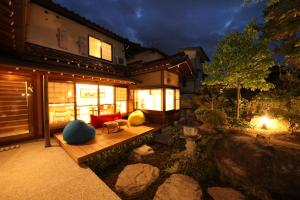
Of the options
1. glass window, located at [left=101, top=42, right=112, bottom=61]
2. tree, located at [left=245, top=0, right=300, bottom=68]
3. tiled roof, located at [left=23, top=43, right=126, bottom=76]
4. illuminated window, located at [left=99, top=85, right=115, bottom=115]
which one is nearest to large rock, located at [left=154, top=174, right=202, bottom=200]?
illuminated window, located at [left=99, top=85, right=115, bottom=115]

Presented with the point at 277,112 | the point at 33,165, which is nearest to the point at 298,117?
the point at 277,112

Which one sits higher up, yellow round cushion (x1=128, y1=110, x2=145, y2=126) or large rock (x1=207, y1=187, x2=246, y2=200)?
yellow round cushion (x1=128, y1=110, x2=145, y2=126)

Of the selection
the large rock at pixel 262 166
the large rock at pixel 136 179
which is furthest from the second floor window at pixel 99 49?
the large rock at pixel 262 166

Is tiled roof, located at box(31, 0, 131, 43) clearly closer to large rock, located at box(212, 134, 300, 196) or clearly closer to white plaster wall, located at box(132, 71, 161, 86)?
white plaster wall, located at box(132, 71, 161, 86)

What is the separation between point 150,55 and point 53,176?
13.9 meters

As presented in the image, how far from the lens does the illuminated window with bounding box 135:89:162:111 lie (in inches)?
378

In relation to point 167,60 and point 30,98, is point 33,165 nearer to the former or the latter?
point 30,98

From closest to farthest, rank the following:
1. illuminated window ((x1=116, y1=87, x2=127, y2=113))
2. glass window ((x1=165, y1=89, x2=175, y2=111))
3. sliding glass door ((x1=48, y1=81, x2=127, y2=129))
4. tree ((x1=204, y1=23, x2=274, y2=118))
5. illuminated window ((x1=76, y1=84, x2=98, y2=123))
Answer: sliding glass door ((x1=48, y1=81, x2=127, y2=129)), tree ((x1=204, y1=23, x2=274, y2=118)), illuminated window ((x1=76, y1=84, x2=98, y2=123)), glass window ((x1=165, y1=89, x2=175, y2=111)), illuminated window ((x1=116, y1=87, x2=127, y2=113))

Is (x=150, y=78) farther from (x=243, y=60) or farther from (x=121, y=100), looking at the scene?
(x=243, y=60)

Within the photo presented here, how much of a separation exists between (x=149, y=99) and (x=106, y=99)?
119 inches

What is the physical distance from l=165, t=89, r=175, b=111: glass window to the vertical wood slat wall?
7424 millimetres

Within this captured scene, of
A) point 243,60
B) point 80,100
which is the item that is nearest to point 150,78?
point 80,100

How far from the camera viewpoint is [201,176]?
4.83 metres

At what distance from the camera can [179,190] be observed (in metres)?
4.01
